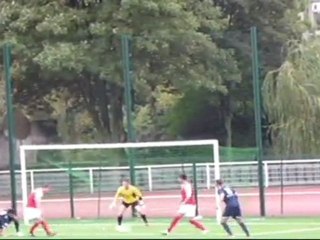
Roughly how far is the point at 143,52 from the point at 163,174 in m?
6.07

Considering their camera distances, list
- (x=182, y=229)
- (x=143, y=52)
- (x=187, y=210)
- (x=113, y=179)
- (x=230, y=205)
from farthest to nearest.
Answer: (x=143, y=52) → (x=113, y=179) → (x=182, y=229) → (x=187, y=210) → (x=230, y=205)

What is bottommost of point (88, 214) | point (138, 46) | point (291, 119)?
point (88, 214)

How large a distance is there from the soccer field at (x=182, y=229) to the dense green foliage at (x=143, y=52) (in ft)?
37.7

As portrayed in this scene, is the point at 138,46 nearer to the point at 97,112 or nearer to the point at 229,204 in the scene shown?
the point at 97,112

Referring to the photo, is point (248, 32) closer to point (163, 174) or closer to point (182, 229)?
point (163, 174)

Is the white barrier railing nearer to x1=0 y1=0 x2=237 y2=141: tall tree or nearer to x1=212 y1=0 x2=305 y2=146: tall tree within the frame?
x1=0 y1=0 x2=237 y2=141: tall tree

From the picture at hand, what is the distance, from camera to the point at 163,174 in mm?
42375

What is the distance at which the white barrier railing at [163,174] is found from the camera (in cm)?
4162

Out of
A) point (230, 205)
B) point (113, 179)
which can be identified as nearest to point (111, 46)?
point (113, 179)

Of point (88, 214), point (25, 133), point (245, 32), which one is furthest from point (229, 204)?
point (25, 133)

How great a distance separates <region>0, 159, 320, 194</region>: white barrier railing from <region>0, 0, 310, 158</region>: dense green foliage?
16.5 feet

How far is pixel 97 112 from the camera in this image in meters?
51.1

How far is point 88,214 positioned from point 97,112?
12.0m

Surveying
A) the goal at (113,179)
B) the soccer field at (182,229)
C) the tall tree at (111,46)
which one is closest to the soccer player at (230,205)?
the soccer field at (182,229)
